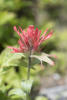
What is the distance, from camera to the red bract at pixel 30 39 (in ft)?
5.03

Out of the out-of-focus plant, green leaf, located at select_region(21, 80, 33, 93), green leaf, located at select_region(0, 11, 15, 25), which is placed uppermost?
green leaf, located at select_region(0, 11, 15, 25)

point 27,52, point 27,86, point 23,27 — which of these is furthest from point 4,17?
point 27,86

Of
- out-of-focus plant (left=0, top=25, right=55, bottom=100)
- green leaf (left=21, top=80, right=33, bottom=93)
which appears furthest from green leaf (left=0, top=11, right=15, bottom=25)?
Answer: green leaf (left=21, top=80, right=33, bottom=93)

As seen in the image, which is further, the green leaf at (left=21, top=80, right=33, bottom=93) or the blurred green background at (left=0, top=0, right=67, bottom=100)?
the blurred green background at (left=0, top=0, right=67, bottom=100)

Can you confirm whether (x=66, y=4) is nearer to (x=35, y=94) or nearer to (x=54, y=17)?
(x=54, y=17)

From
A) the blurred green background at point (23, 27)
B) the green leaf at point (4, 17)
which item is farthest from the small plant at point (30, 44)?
the green leaf at point (4, 17)

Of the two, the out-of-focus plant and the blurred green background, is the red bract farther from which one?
the blurred green background

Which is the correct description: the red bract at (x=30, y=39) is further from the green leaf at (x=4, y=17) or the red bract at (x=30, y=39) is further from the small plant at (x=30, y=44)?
the green leaf at (x=4, y=17)

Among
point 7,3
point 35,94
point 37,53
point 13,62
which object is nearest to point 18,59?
point 13,62

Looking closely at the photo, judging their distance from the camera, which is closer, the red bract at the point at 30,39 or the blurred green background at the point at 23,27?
the red bract at the point at 30,39

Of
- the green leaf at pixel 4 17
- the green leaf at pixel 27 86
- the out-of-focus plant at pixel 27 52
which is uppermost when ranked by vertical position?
the green leaf at pixel 4 17

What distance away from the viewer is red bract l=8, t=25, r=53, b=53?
153 cm

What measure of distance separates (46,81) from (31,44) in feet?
5.05

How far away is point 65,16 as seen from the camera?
6258mm
